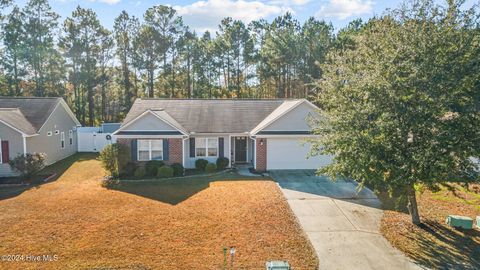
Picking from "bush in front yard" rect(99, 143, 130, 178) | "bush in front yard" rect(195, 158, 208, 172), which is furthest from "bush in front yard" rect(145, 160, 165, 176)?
"bush in front yard" rect(195, 158, 208, 172)

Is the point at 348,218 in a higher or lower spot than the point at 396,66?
lower

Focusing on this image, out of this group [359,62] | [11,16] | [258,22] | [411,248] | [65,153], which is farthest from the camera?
[258,22]

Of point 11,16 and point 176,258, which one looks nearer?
Result: point 176,258

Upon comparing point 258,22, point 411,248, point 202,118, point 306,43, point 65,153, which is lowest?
point 411,248

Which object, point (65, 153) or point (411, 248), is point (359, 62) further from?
point (65, 153)

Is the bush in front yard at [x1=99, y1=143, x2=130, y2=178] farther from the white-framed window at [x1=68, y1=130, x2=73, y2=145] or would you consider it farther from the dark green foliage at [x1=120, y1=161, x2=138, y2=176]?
the white-framed window at [x1=68, y1=130, x2=73, y2=145]

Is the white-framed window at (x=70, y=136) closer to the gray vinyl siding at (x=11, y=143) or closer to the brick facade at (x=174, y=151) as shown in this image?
the gray vinyl siding at (x=11, y=143)

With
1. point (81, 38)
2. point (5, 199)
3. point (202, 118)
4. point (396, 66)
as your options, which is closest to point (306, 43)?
point (202, 118)
